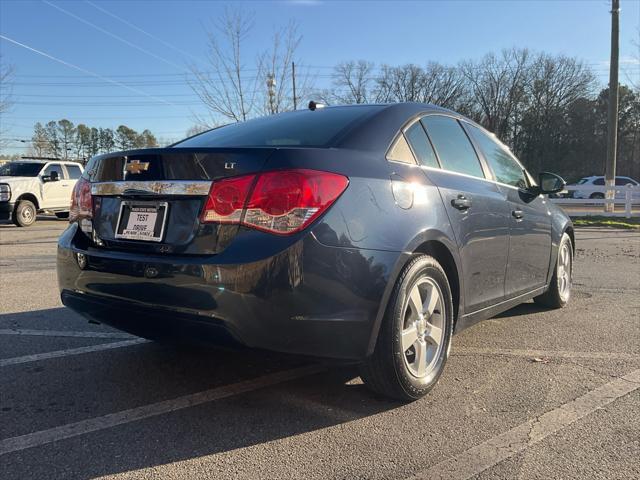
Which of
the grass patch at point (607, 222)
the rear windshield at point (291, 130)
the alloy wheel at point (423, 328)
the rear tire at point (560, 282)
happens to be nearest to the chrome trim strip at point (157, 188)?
the rear windshield at point (291, 130)

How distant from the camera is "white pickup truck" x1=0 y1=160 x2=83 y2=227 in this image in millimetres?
14398

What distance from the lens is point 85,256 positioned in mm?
2859

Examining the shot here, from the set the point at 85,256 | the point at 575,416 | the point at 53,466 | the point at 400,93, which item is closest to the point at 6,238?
the point at 85,256

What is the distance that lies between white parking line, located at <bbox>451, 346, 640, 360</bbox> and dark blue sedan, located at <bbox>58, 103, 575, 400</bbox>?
424 mm

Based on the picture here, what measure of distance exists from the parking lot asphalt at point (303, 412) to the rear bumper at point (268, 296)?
23cm

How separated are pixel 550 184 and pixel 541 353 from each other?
155cm

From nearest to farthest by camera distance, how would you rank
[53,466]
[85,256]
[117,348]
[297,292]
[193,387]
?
[53,466]
[297,292]
[85,256]
[193,387]
[117,348]

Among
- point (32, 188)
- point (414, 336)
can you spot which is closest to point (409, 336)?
point (414, 336)

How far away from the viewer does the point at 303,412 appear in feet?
8.98

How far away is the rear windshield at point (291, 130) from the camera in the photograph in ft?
9.73

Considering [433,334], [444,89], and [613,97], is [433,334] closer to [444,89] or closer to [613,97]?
[613,97]

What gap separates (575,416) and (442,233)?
114 cm

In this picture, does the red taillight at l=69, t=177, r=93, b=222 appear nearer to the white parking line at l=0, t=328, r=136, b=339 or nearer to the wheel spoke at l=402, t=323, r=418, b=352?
the white parking line at l=0, t=328, r=136, b=339

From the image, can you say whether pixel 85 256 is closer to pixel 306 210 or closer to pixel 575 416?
pixel 306 210
